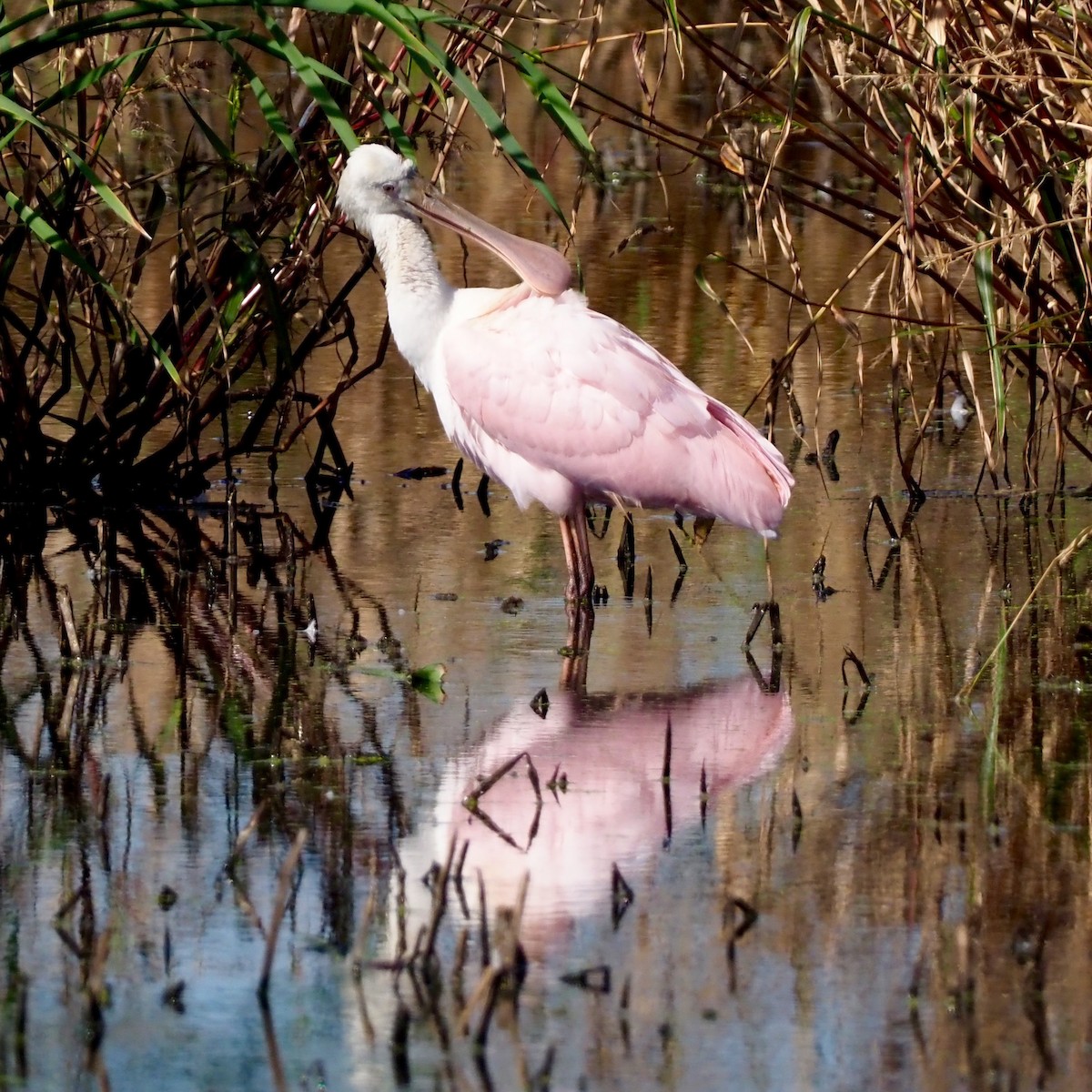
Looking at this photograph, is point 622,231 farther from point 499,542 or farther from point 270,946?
point 270,946

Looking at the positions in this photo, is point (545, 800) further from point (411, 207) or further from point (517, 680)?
point (411, 207)

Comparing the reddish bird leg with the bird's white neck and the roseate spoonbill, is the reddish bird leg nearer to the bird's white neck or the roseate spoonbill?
the roseate spoonbill

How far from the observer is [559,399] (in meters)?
6.67

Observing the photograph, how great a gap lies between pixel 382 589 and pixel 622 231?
707cm

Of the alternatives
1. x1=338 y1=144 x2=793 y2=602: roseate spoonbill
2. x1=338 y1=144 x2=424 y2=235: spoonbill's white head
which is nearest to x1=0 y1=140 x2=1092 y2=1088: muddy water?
x1=338 y1=144 x2=793 y2=602: roseate spoonbill

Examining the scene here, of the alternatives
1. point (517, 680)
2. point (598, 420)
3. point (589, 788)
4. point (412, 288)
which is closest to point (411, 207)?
point (412, 288)

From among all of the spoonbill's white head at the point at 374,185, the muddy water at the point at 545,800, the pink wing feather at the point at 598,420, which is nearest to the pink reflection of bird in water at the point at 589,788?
the muddy water at the point at 545,800

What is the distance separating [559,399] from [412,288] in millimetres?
601

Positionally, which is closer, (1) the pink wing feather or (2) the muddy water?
(2) the muddy water

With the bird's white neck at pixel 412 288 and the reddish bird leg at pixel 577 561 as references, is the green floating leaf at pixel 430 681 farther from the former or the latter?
the bird's white neck at pixel 412 288

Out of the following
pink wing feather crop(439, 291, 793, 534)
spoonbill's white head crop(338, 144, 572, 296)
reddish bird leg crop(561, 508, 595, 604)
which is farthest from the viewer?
spoonbill's white head crop(338, 144, 572, 296)

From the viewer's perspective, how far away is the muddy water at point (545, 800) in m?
3.45

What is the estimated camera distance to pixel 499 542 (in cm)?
719

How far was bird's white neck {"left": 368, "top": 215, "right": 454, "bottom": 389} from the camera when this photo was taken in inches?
270
